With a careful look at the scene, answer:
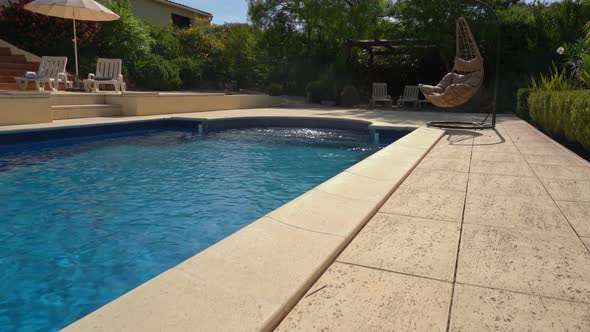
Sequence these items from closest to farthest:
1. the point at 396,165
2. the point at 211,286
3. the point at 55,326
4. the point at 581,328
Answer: the point at 581,328
the point at 211,286
the point at 55,326
the point at 396,165

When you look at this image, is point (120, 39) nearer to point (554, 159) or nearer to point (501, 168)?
point (501, 168)

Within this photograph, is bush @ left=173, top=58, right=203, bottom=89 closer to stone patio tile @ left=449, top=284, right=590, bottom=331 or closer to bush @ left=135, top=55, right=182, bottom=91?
bush @ left=135, top=55, right=182, bottom=91

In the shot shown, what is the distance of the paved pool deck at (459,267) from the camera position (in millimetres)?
1452

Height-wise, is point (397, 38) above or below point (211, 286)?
above

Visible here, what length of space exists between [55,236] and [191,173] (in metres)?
2.22

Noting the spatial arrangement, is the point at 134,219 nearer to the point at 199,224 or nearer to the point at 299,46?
the point at 199,224

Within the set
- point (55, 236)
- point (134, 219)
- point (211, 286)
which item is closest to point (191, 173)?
point (134, 219)

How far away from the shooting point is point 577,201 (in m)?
2.95

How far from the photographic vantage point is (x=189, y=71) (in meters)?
15.1

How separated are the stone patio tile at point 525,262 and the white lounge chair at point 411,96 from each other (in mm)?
11693

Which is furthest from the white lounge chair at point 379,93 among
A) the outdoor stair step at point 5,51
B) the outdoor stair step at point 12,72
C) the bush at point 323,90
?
the outdoor stair step at point 5,51

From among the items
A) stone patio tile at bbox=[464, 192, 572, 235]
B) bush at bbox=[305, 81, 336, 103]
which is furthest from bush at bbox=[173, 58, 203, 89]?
stone patio tile at bbox=[464, 192, 572, 235]

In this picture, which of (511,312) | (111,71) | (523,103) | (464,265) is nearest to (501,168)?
(464,265)

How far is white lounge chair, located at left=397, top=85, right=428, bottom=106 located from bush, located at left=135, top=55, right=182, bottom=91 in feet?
26.0
